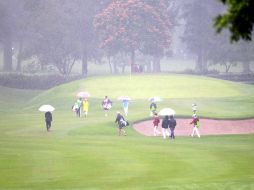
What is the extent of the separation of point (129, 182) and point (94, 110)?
36951mm

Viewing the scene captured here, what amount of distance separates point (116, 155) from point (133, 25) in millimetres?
56428

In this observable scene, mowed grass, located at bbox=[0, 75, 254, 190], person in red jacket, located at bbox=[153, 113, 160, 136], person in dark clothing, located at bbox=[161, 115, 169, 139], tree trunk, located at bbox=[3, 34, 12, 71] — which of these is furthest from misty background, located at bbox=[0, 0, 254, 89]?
person in dark clothing, located at bbox=[161, 115, 169, 139]

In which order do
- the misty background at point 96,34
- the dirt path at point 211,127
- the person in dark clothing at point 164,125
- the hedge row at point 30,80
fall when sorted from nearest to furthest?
the person in dark clothing at point 164,125 < the dirt path at point 211,127 < the misty background at point 96,34 < the hedge row at point 30,80

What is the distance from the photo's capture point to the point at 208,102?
60281 millimetres

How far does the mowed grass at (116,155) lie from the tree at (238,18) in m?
12.0

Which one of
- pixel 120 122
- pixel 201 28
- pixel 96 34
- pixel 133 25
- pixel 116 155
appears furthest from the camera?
pixel 201 28

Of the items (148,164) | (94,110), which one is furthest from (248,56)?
(148,164)

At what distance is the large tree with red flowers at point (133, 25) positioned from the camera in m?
82.7

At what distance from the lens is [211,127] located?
147 feet

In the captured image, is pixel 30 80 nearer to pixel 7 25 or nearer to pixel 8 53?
pixel 7 25

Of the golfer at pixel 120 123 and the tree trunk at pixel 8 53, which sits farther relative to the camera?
the tree trunk at pixel 8 53

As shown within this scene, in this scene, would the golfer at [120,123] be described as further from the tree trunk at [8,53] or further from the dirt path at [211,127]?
the tree trunk at [8,53]

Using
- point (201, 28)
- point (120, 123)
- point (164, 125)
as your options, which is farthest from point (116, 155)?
point (201, 28)

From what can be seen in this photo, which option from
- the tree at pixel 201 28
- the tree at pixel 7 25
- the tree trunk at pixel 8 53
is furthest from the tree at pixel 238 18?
the tree trunk at pixel 8 53
